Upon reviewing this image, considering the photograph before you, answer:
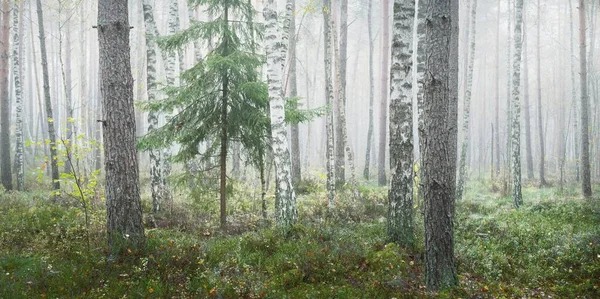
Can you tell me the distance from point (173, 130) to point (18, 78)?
9800 millimetres

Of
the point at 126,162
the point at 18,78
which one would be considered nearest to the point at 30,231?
the point at 126,162

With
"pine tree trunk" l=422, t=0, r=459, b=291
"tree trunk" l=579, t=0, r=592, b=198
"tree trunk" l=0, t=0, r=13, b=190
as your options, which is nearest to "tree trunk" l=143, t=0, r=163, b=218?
"tree trunk" l=0, t=0, r=13, b=190

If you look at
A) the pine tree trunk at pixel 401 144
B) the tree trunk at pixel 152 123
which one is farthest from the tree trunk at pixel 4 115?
the pine tree trunk at pixel 401 144

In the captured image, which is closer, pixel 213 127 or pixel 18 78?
pixel 213 127

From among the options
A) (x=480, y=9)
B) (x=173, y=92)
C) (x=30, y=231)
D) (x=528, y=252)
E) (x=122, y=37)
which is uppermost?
(x=480, y=9)

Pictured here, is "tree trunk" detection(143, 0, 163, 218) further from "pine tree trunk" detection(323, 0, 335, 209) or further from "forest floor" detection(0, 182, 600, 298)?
"pine tree trunk" detection(323, 0, 335, 209)

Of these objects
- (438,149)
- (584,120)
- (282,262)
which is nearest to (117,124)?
(282,262)

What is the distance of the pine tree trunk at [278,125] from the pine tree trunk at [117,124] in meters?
3.09

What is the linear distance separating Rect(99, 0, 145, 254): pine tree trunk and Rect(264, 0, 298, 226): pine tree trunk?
3.09m

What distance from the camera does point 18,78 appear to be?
14.8 m

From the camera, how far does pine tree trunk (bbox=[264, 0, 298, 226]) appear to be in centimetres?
866

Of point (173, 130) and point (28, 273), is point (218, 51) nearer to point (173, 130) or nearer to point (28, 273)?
point (173, 130)

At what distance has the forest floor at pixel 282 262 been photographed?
557 cm

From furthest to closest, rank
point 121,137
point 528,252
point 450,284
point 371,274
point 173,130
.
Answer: point 173,130
point 528,252
point 121,137
point 371,274
point 450,284
